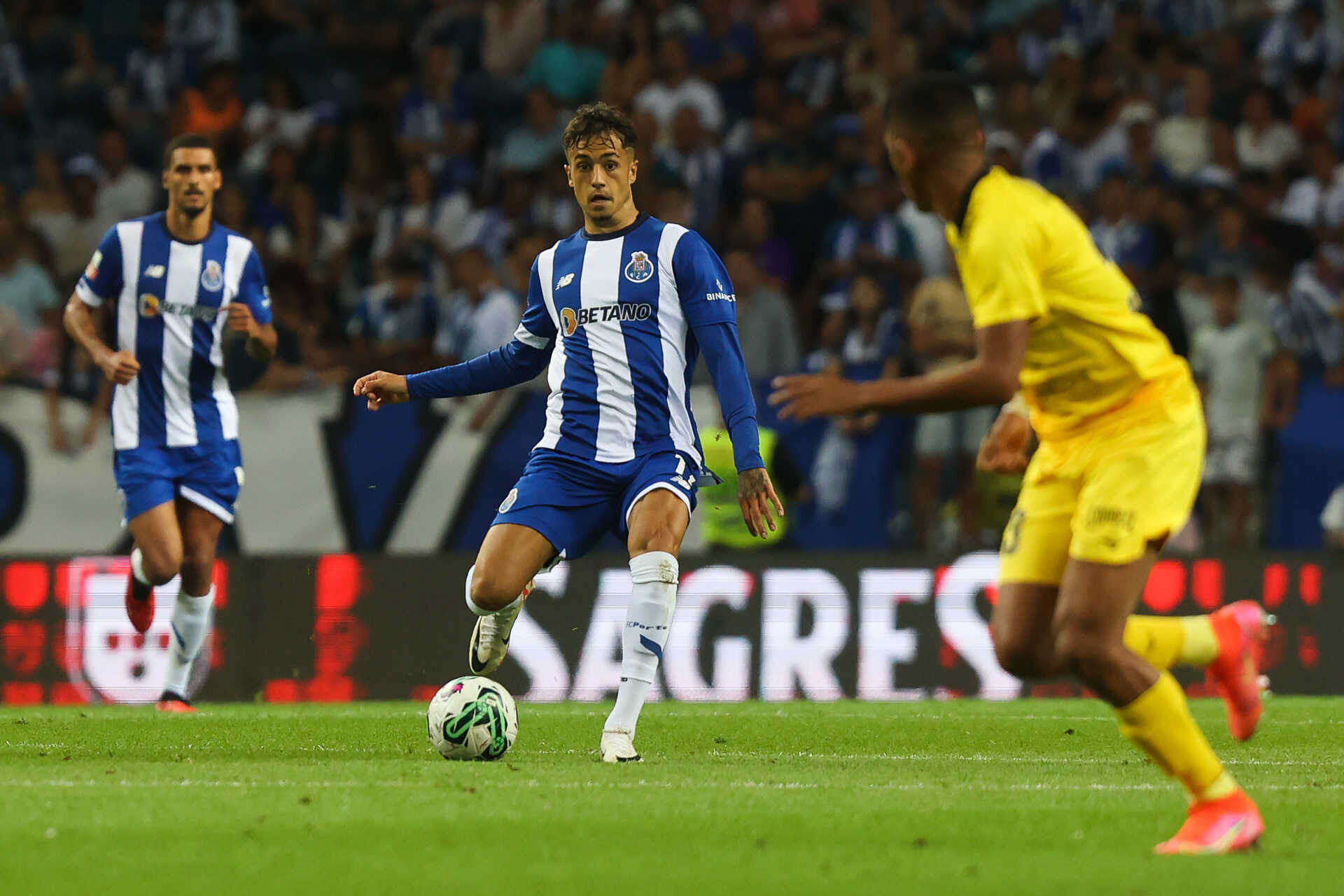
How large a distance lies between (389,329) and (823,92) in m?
4.65

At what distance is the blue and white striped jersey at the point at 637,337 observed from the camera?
7.16 meters

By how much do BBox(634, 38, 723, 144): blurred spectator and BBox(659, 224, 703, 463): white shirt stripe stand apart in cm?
851

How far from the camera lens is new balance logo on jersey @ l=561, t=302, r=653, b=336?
7.21m

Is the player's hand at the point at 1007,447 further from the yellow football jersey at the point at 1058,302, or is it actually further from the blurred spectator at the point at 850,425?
the blurred spectator at the point at 850,425

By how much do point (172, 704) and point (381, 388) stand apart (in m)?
3.28

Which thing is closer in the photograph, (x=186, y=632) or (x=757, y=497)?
(x=757, y=497)

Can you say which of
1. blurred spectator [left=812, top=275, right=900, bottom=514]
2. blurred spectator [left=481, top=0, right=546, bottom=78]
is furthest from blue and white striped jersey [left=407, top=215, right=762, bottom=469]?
blurred spectator [left=481, top=0, right=546, bottom=78]

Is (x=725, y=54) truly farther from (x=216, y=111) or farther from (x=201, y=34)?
(x=201, y=34)

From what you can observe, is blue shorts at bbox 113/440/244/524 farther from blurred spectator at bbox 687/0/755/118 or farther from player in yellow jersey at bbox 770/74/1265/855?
blurred spectator at bbox 687/0/755/118

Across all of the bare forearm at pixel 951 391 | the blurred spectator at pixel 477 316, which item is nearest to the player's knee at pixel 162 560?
the blurred spectator at pixel 477 316

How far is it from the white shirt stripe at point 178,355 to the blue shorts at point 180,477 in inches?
3.7

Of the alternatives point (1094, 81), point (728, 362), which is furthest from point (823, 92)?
point (728, 362)

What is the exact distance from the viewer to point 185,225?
962 centimetres

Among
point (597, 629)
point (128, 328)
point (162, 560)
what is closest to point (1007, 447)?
point (162, 560)
